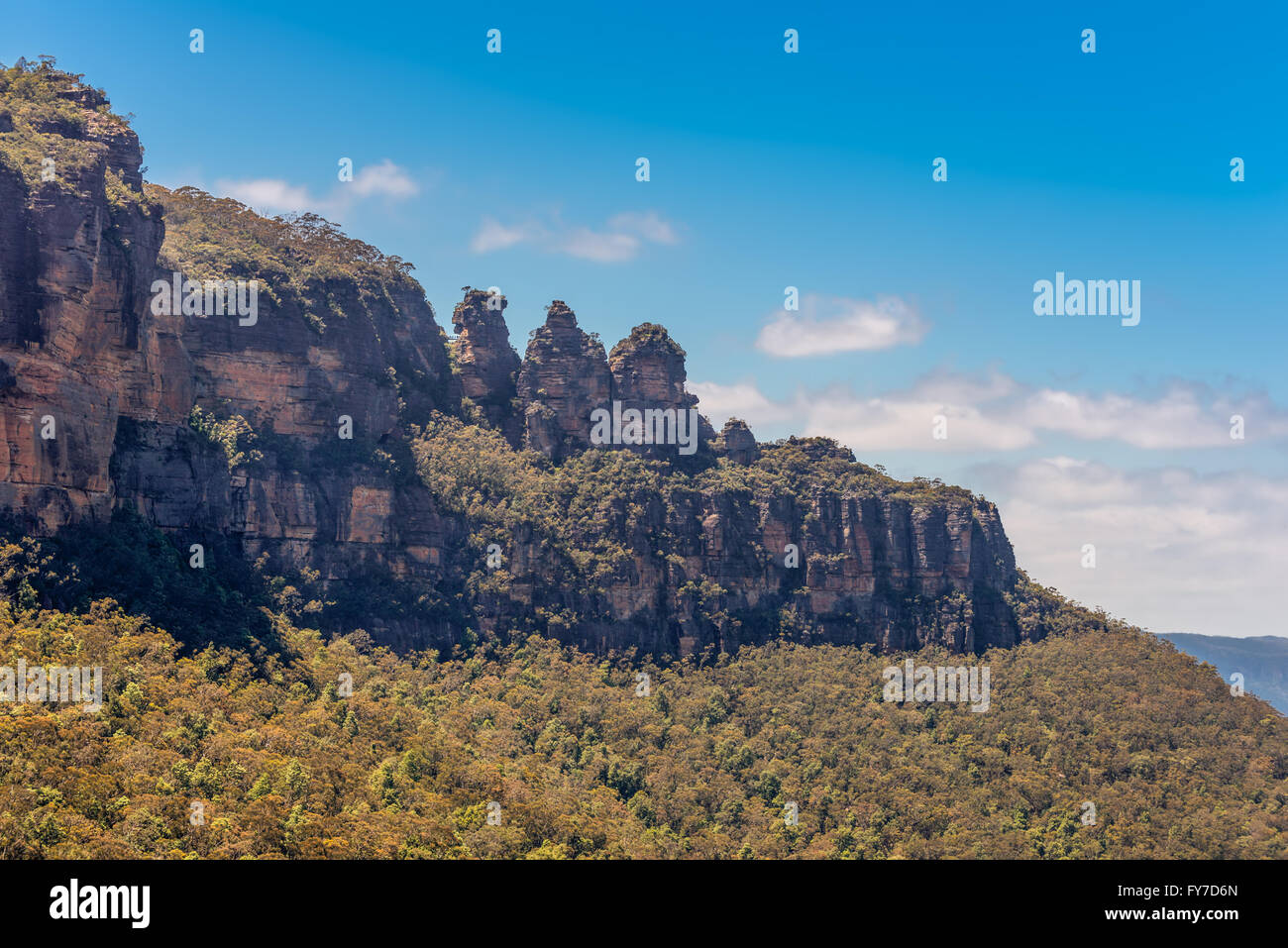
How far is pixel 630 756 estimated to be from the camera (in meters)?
63.5

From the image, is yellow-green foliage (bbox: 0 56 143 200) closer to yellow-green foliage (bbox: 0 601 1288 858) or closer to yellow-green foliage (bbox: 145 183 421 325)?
yellow-green foliage (bbox: 145 183 421 325)

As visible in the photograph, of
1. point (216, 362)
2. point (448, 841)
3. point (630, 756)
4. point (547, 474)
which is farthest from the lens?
point (547, 474)

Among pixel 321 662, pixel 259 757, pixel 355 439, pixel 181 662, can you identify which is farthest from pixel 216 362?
pixel 259 757

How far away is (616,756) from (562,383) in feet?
102

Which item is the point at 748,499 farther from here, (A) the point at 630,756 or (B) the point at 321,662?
(B) the point at 321,662

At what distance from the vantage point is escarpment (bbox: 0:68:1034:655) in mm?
51688

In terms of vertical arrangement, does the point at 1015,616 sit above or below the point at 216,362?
below

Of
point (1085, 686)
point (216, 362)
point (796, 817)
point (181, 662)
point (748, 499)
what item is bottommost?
point (796, 817)

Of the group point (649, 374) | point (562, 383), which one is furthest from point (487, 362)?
point (649, 374)

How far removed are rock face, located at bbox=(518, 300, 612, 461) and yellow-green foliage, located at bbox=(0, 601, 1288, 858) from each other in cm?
1681

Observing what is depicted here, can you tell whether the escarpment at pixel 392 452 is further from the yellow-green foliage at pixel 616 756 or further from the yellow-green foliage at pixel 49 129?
the yellow-green foliage at pixel 616 756

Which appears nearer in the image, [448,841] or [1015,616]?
[448,841]

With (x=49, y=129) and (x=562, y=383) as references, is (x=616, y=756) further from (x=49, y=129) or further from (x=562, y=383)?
(x=49, y=129)
